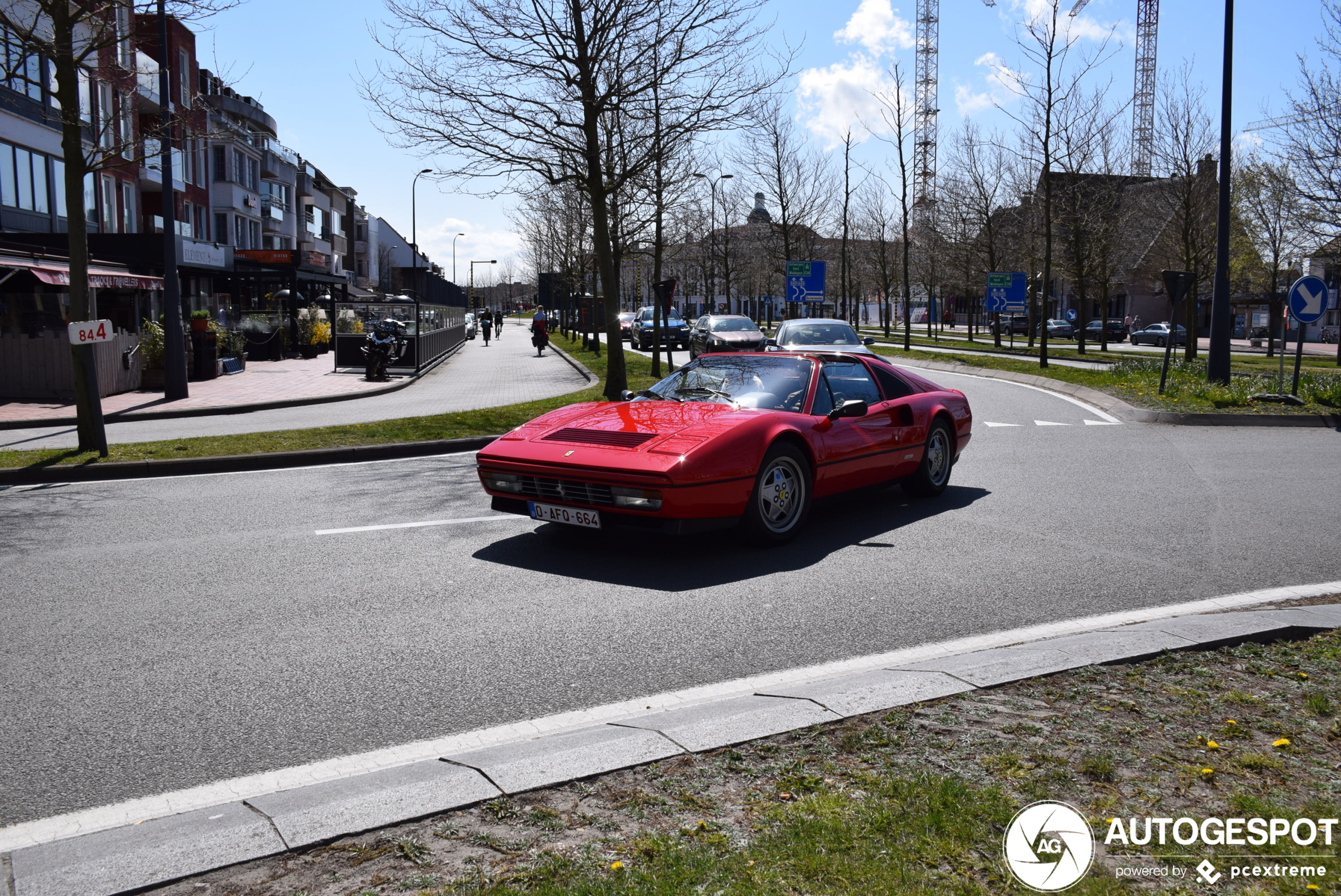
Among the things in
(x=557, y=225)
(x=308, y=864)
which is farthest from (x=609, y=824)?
(x=557, y=225)

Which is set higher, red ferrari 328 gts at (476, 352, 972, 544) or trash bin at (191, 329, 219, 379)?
trash bin at (191, 329, 219, 379)

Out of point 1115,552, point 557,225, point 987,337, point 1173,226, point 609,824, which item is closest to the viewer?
point 609,824

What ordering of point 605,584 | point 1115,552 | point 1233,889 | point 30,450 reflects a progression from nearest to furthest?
point 1233,889, point 605,584, point 1115,552, point 30,450

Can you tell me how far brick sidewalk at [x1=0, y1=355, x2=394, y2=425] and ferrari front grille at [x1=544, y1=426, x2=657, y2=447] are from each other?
11779 millimetres

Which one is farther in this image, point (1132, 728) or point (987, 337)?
point (987, 337)

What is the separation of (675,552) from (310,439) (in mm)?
6915

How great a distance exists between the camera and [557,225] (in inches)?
2068

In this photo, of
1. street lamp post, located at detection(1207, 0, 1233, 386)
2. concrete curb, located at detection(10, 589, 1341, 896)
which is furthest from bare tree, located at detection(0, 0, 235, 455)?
street lamp post, located at detection(1207, 0, 1233, 386)

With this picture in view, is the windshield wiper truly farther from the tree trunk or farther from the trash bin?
the trash bin

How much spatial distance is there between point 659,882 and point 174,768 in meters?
1.89

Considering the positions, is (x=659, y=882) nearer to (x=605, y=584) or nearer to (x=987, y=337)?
(x=605, y=584)

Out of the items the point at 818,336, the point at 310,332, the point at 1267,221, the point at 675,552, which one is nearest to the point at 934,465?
the point at 675,552

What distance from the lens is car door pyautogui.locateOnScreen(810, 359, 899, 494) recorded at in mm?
7422

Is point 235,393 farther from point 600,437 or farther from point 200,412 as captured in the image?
point 600,437
